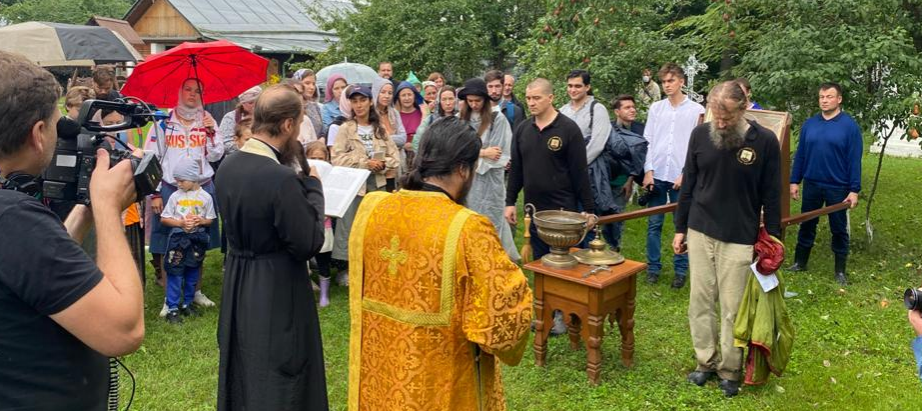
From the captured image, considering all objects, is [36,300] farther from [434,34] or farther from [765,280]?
[434,34]

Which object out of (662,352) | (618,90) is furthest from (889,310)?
(618,90)

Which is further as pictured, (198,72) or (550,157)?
(198,72)

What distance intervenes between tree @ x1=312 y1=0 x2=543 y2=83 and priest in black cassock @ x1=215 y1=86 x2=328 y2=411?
45.7 feet

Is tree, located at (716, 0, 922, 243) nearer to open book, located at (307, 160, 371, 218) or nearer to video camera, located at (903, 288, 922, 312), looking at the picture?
open book, located at (307, 160, 371, 218)

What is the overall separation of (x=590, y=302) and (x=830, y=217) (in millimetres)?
3840

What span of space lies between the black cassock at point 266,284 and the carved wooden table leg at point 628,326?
2367mm

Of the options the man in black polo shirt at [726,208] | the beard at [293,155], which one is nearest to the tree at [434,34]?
the man in black polo shirt at [726,208]

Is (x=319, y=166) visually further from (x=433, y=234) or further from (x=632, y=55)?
(x=632, y=55)

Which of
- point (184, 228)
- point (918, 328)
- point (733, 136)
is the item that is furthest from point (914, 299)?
point (184, 228)

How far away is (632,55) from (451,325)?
659cm

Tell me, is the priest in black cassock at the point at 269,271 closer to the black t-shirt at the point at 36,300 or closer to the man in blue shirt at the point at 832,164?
the black t-shirt at the point at 36,300

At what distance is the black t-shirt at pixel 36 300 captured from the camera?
162cm

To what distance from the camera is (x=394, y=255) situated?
2.78m

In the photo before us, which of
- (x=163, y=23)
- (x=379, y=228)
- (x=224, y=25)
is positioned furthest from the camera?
(x=163, y=23)
